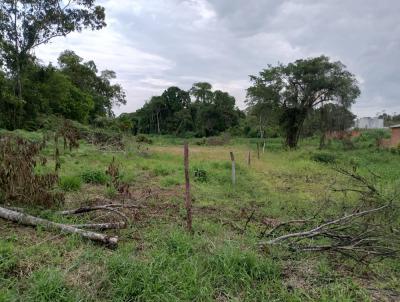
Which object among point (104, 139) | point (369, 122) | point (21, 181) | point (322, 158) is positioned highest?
point (369, 122)

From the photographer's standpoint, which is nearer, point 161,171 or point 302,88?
→ point 161,171

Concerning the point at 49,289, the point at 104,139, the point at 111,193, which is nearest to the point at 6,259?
the point at 49,289

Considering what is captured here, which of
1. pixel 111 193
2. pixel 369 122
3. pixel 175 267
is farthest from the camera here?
pixel 369 122

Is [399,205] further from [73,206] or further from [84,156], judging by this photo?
[84,156]

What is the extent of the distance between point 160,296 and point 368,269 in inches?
82.5

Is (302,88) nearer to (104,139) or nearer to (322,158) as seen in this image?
(322,158)

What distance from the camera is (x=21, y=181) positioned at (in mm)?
4367

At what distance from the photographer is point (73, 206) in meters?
4.97

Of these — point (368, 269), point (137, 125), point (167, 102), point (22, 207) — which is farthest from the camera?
point (137, 125)

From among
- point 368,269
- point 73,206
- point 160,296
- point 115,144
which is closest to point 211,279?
point 160,296

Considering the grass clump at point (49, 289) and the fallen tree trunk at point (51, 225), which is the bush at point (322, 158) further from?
the grass clump at point (49, 289)

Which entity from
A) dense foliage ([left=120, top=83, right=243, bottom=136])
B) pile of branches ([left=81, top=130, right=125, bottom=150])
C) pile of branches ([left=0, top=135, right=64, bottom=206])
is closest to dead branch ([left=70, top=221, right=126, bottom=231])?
pile of branches ([left=0, top=135, right=64, bottom=206])

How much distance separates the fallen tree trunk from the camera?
3.50m

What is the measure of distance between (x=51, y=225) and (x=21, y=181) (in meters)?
0.97
